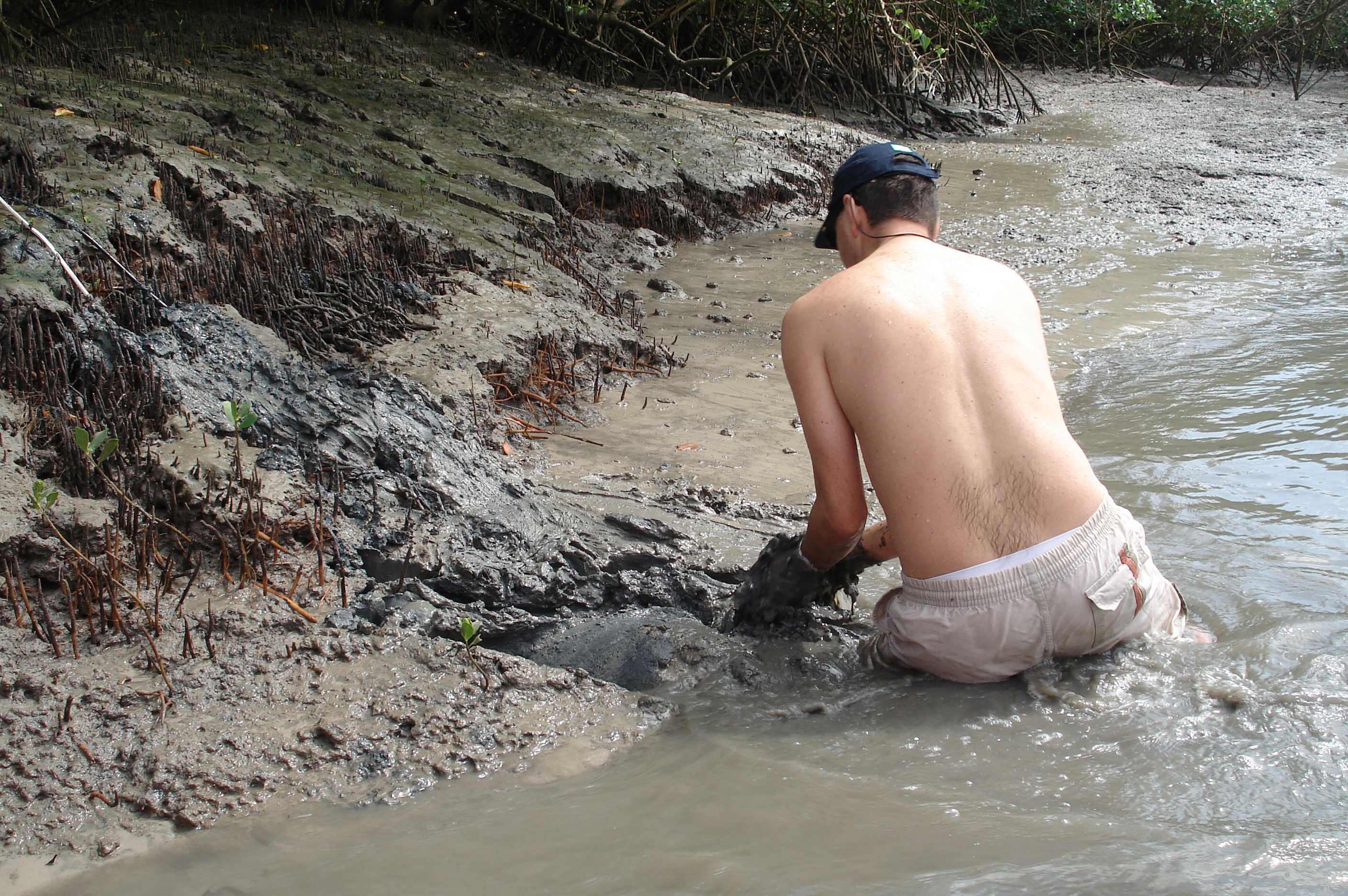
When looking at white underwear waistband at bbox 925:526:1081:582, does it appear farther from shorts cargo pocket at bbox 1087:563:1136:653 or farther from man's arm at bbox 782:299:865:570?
man's arm at bbox 782:299:865:570

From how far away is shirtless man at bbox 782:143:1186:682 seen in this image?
2330 millimetres

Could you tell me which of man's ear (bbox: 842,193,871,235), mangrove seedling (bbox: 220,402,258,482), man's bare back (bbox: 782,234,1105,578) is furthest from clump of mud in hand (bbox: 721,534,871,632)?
mangrove seedling (bbox: 220,402,258,482)

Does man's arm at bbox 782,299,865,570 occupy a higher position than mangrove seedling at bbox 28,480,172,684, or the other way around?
man's arm at bbox 782,299,865,570

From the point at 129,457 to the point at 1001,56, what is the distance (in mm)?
14580

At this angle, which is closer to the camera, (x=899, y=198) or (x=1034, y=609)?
(x=1034, y=609)

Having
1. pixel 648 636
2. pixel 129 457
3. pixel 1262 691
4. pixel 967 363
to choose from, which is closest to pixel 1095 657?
pixel 1262 691

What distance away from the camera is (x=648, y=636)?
2.73 m

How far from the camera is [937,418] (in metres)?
2.33

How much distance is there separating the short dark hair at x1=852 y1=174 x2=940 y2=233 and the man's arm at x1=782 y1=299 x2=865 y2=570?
0.38m

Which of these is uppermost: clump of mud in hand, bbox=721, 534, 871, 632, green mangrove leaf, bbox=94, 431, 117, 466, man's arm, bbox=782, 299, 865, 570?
man's arm, bbox=782, 299, 865, 570

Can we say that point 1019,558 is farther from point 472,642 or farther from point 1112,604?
point 472,642

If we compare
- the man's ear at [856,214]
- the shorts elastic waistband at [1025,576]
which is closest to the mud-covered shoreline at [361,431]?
the shorts elastic waistband at [1025,576]

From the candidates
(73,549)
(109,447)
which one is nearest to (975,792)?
(73,549)

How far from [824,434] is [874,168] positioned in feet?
2.38
